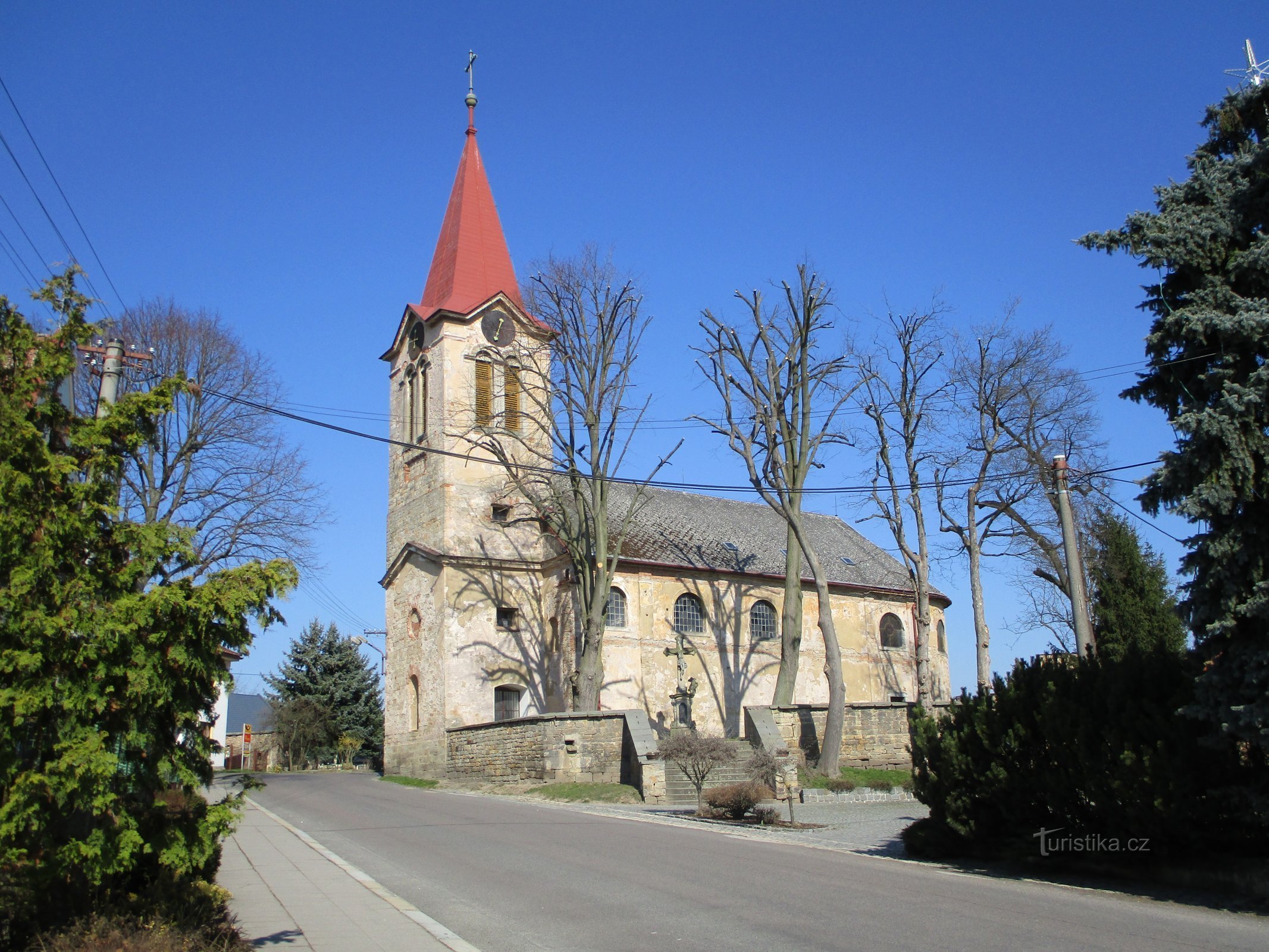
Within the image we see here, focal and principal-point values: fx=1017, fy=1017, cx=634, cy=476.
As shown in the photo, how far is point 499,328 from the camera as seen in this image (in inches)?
1307

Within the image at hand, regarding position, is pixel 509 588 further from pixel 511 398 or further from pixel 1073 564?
pixel 1073 564

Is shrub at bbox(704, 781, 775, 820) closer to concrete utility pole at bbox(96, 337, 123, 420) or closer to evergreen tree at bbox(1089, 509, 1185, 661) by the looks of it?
evergreen tree at bbox(1089, 509, 1185, 661)

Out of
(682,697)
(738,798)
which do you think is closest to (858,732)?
(682,697)

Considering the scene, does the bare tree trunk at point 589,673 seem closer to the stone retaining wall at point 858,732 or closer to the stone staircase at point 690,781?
the stone retaining wall at point 858,732

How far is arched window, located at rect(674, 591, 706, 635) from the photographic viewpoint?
3152 centimetres

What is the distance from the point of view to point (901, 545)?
85.7ft

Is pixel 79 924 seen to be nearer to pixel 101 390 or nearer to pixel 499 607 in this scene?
pixel 101 390

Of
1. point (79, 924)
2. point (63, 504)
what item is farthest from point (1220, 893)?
point (63, 504)

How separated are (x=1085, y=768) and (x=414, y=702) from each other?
24460 millimetres

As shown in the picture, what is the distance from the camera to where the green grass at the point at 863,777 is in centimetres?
2202

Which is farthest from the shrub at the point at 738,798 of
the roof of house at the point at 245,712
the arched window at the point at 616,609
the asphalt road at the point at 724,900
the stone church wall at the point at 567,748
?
the roof of house at the point at 245,712

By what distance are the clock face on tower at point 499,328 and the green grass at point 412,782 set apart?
538 inches

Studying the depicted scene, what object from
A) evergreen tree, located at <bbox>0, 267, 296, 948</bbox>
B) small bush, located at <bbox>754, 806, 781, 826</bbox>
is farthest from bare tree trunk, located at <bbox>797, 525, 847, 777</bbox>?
evergreen tree, located at <bbox>0, 267, 296, 948</bbox>

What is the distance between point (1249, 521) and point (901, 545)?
54.1 ft
